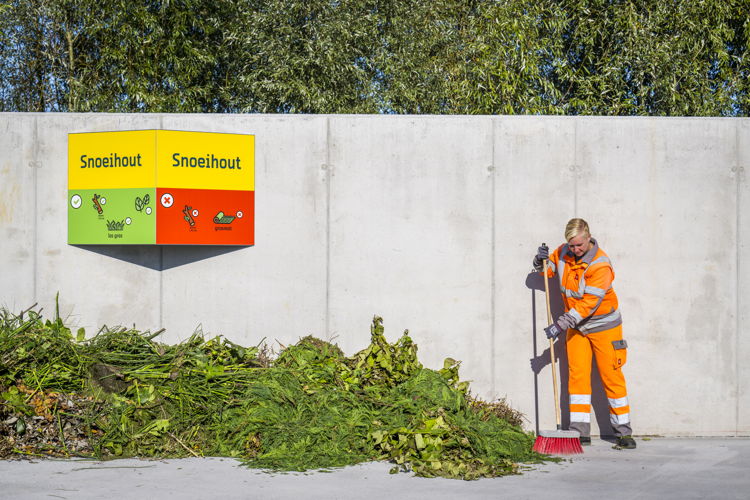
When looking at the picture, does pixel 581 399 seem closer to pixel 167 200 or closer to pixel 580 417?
pixel 580 417

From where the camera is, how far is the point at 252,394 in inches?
263

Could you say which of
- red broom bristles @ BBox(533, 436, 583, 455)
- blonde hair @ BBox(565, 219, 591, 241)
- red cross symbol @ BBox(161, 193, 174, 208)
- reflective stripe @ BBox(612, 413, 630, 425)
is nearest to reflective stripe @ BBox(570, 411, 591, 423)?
reflective stripe @ BBox(612, 413, 630, 425)

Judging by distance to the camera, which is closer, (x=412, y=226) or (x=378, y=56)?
(x=412, y=226)

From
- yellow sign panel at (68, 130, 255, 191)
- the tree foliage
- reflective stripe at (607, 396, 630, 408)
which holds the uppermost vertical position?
the tree foliage

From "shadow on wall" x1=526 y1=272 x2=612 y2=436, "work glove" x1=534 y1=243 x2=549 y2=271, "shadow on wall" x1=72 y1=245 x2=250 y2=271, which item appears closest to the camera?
"work glove" x1=534 y1=243 x2=549 y2=271

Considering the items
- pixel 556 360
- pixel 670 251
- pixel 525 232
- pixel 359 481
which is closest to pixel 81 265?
pixel 359 481

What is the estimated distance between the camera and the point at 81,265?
25.8 feet

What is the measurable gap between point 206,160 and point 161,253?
0.99 metres

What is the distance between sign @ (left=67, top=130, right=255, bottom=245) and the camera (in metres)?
7.67

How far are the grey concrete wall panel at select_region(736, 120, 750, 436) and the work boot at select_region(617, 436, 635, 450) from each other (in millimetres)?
1337

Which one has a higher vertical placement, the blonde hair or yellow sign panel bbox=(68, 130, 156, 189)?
yellow sign panel bbox=(68, 130, 156, 189)

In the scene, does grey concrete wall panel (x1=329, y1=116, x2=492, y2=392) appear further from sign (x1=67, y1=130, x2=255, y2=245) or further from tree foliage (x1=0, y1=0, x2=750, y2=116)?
tree foliage (x1=0, y1=0, x2=750, y2=116)

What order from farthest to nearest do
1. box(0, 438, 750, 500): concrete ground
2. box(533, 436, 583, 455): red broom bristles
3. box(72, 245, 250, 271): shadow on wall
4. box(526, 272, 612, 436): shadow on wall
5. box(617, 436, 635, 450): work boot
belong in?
box(72, 245, 250, 271): shadow on wall
box(526, 272, 612, 436): shadow on wall
box(617, 436, 635, 450): work boot
box(533, 436, 583, 455): red broom bristles
box(0, 438, 750, 500): concrete ground

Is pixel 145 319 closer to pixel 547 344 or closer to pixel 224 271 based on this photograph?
pixel 224 271
